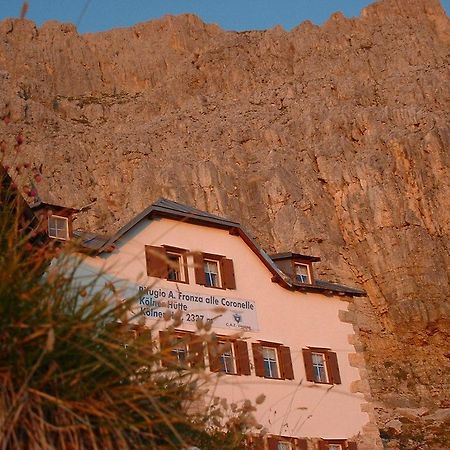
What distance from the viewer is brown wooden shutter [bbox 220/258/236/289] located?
25.8 meters

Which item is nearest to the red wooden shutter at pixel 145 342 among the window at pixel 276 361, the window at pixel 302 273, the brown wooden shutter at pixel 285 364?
the window at pixel 276 361

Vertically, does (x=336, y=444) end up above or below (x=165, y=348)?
above

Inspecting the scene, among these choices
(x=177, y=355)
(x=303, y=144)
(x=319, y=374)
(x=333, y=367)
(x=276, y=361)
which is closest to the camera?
(x=177, y=355)

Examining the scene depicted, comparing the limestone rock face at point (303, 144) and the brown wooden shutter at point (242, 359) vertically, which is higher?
the limestone rock face at point (303, 144)

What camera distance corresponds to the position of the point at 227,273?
1024 inches

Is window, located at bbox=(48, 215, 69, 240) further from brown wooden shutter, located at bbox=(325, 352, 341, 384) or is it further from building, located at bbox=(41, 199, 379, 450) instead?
brown wooden shutter, located at bbox=(325, 352, 341, 384)

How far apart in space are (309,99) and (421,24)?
22380 millimetres

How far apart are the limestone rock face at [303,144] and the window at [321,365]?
62.2ft

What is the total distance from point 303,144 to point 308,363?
54.0 m

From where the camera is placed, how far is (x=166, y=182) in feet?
243

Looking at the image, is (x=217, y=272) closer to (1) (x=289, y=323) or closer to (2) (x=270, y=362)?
(1) (x=289, y=323)

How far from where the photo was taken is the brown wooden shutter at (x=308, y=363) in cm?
2612

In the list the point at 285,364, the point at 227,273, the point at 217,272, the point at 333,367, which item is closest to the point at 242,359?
the point at 285,364

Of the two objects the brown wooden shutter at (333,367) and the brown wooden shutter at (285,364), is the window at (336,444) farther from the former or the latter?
the brown wooden shutter at (285,364)
